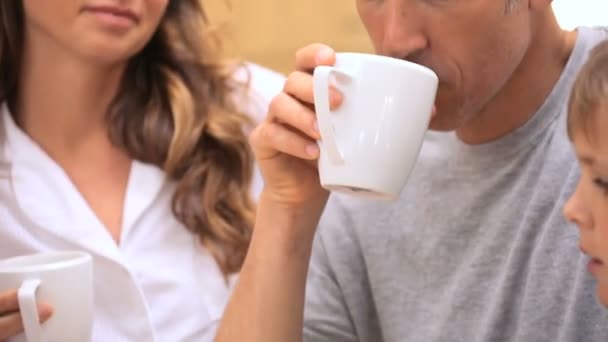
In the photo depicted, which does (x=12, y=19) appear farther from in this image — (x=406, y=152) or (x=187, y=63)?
(x=406, y=152)

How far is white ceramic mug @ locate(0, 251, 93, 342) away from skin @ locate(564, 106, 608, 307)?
0.56 metres

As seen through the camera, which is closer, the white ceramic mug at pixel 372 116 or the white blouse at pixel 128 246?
the white ceramic mug at pixel 372 116

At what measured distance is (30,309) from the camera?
92cm

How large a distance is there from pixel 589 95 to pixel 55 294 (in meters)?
0.62

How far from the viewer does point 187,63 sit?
1.46m

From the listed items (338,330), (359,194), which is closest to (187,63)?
(338,330)

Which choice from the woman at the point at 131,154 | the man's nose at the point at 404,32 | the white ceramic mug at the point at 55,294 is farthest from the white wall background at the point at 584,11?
the white ceramic mug at the point at 55,294

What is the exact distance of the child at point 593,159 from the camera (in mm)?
725

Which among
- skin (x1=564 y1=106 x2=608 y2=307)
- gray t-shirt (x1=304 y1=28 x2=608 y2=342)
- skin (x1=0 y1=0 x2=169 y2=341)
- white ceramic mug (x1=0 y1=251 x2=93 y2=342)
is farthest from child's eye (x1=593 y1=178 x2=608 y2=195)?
skin (x1=0 y1=0 x2=169 y2=341)

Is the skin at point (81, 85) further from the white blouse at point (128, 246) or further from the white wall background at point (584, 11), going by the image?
the white wall background at point (584, 11)

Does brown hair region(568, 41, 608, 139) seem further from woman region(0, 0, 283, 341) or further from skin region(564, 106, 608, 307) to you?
woman region(0, 0, 283, 341)

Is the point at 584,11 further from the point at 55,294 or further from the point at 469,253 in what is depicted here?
the point at 55,294

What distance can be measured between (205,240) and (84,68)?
1.16 ft

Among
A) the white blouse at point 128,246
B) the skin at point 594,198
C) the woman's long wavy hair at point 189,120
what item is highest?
the skin at point 594,198
